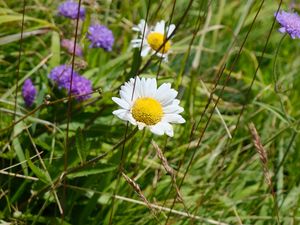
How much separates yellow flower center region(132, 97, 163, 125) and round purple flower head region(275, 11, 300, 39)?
0.98 ft

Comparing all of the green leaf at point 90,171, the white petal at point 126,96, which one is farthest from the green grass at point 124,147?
the white petal at point 126,96

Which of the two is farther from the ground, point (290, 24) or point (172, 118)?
point (290, 24)

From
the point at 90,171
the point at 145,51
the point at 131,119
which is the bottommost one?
the point at 90,171

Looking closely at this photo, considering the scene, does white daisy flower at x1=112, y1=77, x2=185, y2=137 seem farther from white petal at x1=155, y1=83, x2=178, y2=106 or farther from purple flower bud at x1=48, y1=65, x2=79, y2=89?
purple flower bud at x1=48, y1=65, x2=79, y2=89

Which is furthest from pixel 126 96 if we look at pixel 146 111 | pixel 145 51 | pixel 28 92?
pixel 28 92

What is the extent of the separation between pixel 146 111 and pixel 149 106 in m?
0.01

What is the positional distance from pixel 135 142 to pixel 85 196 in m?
0.18

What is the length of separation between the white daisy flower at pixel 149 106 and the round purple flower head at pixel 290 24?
27 centimetres

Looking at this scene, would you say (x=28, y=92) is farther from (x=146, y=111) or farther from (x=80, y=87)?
(x=146, y=111)

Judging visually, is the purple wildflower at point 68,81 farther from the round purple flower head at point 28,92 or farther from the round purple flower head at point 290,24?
the round purple flower head at point 290,24

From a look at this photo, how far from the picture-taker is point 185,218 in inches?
49.0

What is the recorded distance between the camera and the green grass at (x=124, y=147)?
1182mm

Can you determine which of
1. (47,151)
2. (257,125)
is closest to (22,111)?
(47,151)

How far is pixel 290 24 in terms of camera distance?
108 cm
